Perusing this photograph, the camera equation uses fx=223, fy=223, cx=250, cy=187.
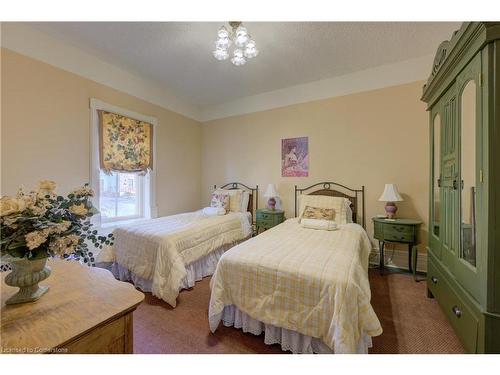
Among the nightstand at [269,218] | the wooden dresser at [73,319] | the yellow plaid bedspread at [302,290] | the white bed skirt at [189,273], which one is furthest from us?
the nightstand at [269,218]

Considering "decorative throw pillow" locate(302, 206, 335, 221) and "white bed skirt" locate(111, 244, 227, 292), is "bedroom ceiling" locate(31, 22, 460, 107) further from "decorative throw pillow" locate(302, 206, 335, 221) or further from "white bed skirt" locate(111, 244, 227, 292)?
"white bed skirt" locate(111, 244, 227, 292)

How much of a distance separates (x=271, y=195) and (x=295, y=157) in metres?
0.76

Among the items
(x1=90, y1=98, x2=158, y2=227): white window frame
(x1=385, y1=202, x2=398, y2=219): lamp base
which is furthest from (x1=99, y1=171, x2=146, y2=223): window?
(x1=385, y1=202, x2=398, y2=219): lamp base

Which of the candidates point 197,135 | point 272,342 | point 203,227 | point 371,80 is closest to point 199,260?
point 203,227

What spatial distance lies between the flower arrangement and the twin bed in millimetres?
1064

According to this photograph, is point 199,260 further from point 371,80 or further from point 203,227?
point 371,80

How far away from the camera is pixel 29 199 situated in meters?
0.86

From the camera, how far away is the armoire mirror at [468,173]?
1.40 m

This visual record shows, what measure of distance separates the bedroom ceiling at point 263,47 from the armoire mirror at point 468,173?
131 cm

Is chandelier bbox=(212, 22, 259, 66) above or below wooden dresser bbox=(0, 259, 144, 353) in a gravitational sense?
above

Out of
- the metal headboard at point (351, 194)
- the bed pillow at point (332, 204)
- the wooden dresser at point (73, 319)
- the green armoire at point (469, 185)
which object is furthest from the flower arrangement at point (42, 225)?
the metal headboard at point (351, 194)

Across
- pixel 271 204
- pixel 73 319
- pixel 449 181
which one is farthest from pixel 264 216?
pixel 73 319

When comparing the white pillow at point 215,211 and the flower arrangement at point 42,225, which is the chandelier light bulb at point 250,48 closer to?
the flower arrangement at point 42,225

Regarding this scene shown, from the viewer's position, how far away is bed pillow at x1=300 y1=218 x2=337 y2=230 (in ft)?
8.60
